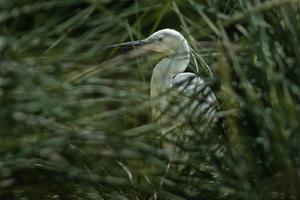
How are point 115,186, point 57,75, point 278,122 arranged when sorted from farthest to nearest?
point 57,75, point 115,186, point 278,122

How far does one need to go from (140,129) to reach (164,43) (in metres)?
0.53

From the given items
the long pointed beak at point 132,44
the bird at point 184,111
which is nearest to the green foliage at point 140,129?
the bird at point 184,111

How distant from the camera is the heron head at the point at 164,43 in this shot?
1.95m

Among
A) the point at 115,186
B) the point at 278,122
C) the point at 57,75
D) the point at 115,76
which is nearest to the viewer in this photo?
the point at 278,122

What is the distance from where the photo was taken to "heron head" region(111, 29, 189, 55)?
1.95m

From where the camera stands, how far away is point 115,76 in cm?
184

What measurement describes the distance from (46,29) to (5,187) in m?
0.34

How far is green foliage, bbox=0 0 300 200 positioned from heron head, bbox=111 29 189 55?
11.3 inches

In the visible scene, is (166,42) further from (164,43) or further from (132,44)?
(132,44)

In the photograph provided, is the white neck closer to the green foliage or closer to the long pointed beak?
the long pointed beak

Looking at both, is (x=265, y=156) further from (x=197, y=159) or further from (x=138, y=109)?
(x=138, y=109)

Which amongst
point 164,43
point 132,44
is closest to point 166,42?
point 164,43

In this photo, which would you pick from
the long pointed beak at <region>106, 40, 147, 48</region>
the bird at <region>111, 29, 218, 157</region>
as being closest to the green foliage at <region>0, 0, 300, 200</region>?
the bird at <region>111, 29, 218, 157</region>

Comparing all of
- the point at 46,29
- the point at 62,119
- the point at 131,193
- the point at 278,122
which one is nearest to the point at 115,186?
the point at 131,193
